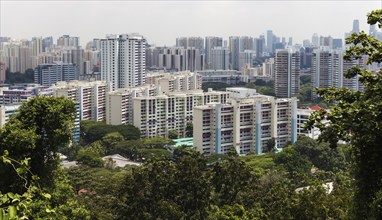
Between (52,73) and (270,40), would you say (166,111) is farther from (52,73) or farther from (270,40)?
(270,40)

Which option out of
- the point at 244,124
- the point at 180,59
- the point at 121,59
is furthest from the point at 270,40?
the point at 244,124

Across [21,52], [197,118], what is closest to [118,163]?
[197,118]

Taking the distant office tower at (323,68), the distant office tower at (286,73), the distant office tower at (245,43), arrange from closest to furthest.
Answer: the distant office tower at (286,73) < the distant office tower at (323,68) < the distant office tower at (245,43)

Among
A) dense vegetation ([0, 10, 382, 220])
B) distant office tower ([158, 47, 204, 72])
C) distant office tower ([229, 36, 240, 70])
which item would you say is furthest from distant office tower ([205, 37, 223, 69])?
dense vegetation ([0, 10, 382, 220])

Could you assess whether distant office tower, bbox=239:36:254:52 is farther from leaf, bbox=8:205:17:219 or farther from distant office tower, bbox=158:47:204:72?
leaf, bbox=8:205:17:219

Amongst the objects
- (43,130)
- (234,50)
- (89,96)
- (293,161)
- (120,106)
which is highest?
(234,50)

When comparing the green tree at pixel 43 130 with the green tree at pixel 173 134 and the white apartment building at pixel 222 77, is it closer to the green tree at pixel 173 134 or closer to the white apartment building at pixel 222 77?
the green tree at pixel 173 134

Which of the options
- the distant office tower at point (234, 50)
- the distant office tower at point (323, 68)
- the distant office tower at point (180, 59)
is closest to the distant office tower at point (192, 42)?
the distant office tower at point (234, 50)
